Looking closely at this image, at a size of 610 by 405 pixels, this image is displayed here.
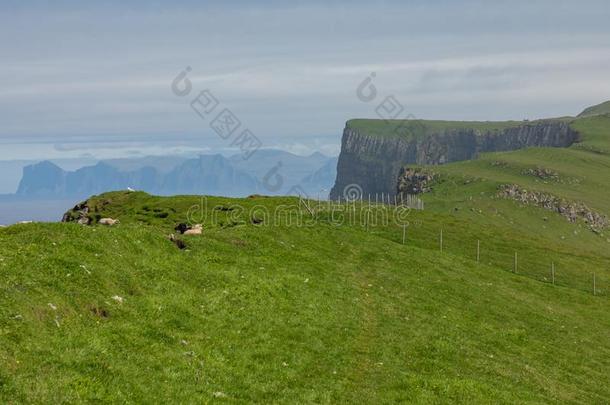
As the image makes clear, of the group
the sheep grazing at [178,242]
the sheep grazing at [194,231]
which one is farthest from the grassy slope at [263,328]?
the sheep grazing at [194,231]

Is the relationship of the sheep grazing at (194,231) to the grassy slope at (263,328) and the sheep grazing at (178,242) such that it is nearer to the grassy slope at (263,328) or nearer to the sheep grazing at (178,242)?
the grassy slope at (263,328)

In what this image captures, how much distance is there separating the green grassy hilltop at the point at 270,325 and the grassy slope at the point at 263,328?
0.37 ft

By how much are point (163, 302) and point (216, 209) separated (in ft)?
184

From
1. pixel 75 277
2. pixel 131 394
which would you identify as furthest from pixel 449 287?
pixel 131 394

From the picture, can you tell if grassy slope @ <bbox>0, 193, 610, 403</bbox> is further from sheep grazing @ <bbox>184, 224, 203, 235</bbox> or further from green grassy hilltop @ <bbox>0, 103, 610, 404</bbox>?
sheep grazing @ <bbox>184, 224, 203, 235</bbox>

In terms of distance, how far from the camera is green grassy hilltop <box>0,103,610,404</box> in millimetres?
24406

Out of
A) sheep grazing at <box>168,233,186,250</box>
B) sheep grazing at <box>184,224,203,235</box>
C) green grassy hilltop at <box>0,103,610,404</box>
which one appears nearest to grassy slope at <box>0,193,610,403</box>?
green grassy hilltop at <box>0,103,610,404</box>

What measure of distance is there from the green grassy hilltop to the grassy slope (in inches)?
4.4

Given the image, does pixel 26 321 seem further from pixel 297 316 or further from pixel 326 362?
pixel 297 316

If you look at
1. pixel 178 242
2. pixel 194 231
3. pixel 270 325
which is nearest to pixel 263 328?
pixel 270 325

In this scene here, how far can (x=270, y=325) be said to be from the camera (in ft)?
117

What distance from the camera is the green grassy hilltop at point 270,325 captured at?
24406 mm

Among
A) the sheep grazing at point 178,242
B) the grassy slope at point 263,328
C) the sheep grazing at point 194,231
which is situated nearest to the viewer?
the grassy slope at point 263,328

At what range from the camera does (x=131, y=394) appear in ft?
72.1
